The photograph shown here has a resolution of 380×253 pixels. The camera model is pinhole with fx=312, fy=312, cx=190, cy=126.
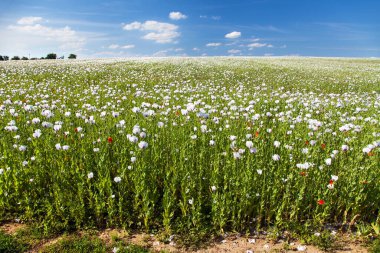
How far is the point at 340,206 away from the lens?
5.07m

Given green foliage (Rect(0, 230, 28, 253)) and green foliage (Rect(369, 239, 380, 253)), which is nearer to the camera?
green foliage (Rect(0, 230, 28, 253))

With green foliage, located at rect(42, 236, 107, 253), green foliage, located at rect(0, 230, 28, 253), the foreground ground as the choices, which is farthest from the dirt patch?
green foliage, located at rect(0, 230, 28, 253)

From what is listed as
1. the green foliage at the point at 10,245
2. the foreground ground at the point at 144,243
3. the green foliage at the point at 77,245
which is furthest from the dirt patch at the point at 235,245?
the green foliage at the point at 10,245

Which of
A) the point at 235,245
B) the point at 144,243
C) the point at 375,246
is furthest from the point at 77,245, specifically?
the point at 375,246

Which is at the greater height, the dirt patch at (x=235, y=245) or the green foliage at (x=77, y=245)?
the green foliage at (x=77, y=245)

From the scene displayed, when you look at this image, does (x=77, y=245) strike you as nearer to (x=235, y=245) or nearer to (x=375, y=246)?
(x=235, y=245)

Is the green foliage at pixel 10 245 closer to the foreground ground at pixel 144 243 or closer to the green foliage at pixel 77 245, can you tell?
the foreground ground at pixel 144 243

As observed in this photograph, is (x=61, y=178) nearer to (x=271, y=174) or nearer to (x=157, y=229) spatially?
(x=157, y=229)

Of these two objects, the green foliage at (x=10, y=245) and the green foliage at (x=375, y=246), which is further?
the green foliage at (x=375, y=246)

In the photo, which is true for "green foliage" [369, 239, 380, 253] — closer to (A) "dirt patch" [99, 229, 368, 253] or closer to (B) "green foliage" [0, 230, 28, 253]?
(A) "dirt patch" [99, 229, 368, 253]

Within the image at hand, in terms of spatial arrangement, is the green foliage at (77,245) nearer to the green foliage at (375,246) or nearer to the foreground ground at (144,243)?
the foreground ground at (144,243)

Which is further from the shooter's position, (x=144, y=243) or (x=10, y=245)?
(x=144, y=243)

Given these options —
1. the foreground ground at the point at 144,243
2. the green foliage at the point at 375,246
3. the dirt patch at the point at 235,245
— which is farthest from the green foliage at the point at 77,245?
the green foliage at the point at 375,246

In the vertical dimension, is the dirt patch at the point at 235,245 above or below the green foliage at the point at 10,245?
below
